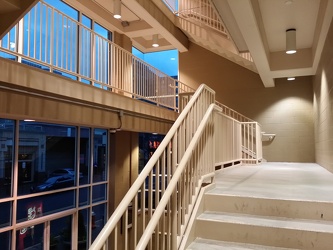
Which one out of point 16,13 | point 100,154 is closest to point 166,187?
point 16,13

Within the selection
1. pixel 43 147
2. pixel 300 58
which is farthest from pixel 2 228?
pixel 300 58

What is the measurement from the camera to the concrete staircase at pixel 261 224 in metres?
2.23

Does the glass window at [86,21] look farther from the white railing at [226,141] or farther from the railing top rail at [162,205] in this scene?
the railing top rail at [162,205]

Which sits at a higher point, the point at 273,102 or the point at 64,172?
the point at 273,102

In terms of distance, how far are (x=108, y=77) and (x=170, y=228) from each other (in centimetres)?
461

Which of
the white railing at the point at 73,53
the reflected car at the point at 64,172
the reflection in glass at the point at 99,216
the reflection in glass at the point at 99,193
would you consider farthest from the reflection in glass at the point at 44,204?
the white railing at the point at 73,53

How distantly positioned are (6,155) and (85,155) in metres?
2.38

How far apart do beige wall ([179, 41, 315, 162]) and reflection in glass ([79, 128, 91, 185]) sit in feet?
15.2

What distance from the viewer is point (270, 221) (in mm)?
2453

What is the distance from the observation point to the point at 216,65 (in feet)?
34.5

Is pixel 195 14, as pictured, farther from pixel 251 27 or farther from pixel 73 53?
pixel 73 53

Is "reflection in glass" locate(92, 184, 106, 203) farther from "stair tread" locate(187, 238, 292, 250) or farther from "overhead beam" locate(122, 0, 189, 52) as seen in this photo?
"stair tread" locate(187, 238, 292, 250)

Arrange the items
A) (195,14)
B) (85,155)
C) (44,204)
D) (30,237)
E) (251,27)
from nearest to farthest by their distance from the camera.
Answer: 1. (251,27)
2. (30,237)
3. (44,204)
4. (85,155)
5. (195,14)

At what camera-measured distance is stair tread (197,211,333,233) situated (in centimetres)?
227
